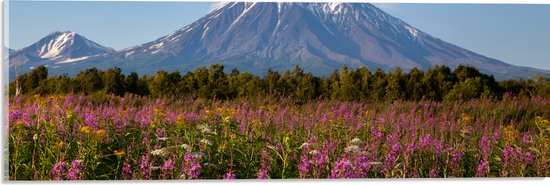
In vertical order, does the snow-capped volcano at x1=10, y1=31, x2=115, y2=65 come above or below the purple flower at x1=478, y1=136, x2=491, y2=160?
above

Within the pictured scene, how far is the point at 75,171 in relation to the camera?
3799 millimetres

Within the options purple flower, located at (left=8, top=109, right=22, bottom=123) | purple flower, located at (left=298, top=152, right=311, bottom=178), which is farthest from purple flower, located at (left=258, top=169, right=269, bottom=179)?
purple flower, located at (left=8, top=109, right=22, bottom=123)

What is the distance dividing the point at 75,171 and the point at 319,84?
568 centimetres

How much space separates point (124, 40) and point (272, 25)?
40.3ft

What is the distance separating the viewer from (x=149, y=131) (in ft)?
15.1

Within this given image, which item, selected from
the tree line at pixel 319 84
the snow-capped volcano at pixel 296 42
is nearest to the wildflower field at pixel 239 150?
the tree line at pixel 319 84

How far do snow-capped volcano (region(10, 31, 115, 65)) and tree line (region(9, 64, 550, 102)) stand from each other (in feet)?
1.29

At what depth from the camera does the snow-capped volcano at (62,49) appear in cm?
684

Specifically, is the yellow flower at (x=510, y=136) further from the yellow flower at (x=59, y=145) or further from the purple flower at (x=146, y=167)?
the yellow flower at (x=59, y=145)

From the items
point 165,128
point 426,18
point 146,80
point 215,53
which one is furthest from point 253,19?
point 165,128

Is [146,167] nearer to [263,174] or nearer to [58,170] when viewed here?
[58,170]

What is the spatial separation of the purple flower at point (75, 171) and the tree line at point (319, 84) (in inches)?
187

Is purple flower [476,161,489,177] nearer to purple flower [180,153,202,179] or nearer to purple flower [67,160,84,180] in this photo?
purple flower [180,153,202,179]

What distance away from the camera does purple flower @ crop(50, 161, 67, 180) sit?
12.5 feet
